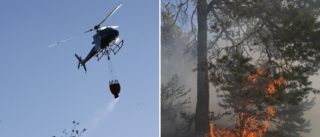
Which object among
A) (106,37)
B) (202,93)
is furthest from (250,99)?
(106,37)

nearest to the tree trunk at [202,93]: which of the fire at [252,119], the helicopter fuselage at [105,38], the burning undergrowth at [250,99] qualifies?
the burning undergrowth at [250,99]

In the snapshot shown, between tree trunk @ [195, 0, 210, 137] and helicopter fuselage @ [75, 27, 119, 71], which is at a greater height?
helicopter fuselage @ [75, 27, 119, 71]

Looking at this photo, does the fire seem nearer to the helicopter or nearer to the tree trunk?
the tree trunk

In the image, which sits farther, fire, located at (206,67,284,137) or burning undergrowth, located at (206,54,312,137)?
fire, located at (206,67,284,137)

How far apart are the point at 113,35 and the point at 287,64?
15.7 ft

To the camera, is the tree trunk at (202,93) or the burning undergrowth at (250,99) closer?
the burning undergrowth at (250,99)

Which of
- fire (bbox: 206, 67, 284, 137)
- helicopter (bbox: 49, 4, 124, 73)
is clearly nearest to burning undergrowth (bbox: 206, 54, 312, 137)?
fire (bbox: 206, 67, 284, 137)

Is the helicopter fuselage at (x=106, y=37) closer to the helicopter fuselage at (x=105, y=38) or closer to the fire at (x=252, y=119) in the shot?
the helicopter fuselage at (x=105, y=38)

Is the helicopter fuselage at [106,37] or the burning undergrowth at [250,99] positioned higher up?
the helicopter fuselage at [106,37]

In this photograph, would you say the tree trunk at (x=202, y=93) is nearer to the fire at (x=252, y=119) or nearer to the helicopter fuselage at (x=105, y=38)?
the fire at (x=252, y=119)

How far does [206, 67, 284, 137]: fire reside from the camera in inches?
429

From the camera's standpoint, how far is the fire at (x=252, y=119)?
10.9m

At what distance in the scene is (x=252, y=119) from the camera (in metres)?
11.5

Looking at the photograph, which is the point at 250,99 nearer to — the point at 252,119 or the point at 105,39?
the point at 252,119
